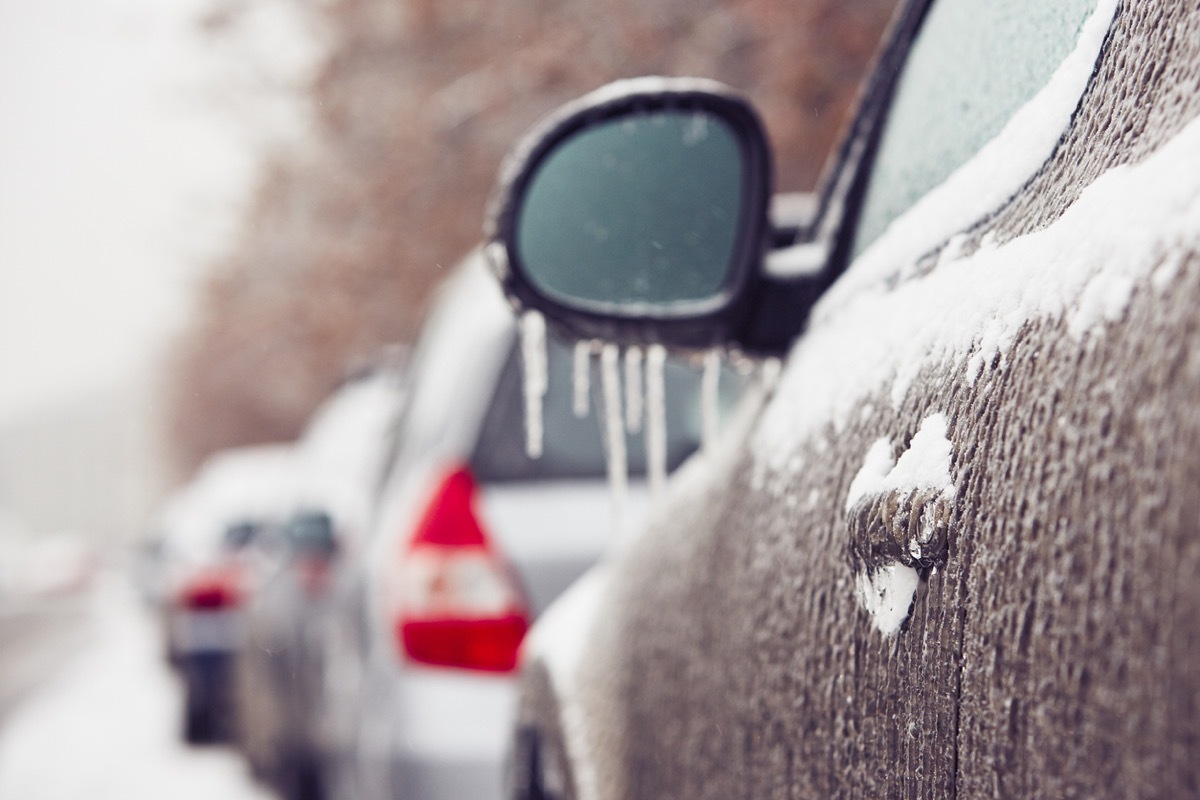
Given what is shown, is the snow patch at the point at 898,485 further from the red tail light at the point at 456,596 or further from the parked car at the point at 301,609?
the parked car at the point at 301,609

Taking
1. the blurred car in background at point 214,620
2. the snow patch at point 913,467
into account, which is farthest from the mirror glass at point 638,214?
the blurred car in background at point 214,620

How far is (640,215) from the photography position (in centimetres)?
162

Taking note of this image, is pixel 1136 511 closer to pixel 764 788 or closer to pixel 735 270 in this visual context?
pixel 764 788

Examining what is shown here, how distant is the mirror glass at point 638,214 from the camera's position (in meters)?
1.58

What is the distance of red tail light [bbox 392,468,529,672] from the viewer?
301cm

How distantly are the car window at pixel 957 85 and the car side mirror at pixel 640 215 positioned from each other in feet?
0.49

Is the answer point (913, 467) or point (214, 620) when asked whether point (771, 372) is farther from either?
point (214, 620)

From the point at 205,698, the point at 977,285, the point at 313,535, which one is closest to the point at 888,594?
the point at 977,285

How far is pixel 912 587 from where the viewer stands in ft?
3.03

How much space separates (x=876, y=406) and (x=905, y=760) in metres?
0.28

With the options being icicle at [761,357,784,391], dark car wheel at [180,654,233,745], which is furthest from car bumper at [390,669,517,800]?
dark car wheel at [180,654,233,745]

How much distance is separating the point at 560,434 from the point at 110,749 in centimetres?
636

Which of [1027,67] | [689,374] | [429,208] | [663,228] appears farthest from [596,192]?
[429,208]

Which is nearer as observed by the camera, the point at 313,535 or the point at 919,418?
the point at 919,418
